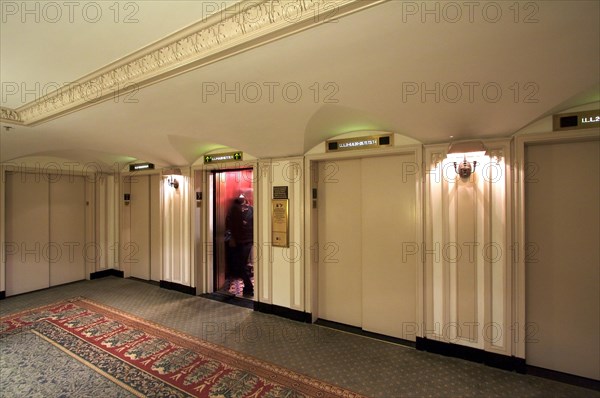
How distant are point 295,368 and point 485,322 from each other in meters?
2.12

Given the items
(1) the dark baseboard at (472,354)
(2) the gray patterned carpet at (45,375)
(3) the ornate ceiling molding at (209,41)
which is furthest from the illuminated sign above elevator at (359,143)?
(2) the gray patterned carpet at (45,375)

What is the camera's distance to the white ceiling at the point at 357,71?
172 centimetres

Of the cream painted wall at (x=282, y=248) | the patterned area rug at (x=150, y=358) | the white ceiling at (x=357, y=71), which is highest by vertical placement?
the white ceiling at (x=357, y=71)

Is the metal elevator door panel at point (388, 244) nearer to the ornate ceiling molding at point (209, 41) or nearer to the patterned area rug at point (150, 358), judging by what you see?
the patterned area rug at point (150, 358)

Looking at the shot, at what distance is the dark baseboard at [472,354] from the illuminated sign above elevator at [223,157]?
375 centimetres

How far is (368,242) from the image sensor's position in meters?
3.80

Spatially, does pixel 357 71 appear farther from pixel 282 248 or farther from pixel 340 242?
pixel 282 248

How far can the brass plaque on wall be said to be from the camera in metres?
4.22

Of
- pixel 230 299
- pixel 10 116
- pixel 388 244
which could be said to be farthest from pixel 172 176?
pixel 388 244

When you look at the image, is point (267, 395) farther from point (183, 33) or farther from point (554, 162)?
point (554, 162)

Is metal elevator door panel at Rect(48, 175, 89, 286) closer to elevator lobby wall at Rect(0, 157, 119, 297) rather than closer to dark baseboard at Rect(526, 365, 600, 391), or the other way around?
elevator lobby wall at Rect(0, 157, 119, 297)

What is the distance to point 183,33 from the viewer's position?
2039mm

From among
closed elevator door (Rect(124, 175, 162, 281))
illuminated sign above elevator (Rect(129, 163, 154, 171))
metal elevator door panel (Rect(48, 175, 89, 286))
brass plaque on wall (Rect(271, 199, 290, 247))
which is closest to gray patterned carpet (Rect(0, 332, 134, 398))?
brass plaque on wall (Rect(271, 199, 290, 247))

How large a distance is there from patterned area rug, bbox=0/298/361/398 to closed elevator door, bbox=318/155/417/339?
4.60 ft
